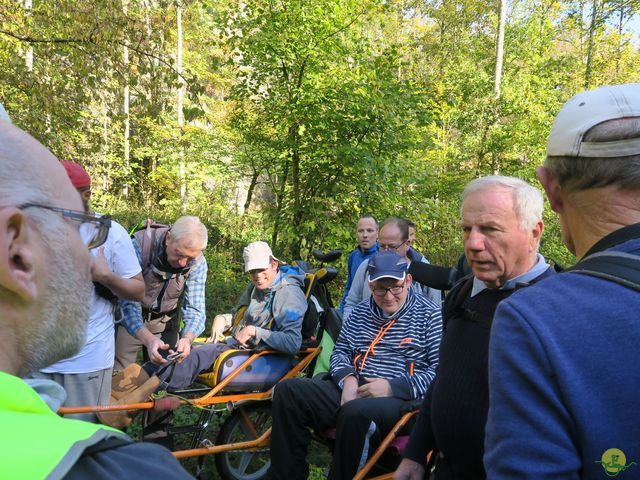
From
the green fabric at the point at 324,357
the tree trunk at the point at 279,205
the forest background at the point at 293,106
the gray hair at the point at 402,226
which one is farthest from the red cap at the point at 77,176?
the tree trunk at the point at 279,205

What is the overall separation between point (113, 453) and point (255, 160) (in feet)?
34.5

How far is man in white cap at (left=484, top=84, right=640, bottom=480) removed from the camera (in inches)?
34.8

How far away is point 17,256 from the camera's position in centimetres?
74

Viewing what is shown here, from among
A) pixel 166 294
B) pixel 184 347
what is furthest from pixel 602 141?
pixel 166 294

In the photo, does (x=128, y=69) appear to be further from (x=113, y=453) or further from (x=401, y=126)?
(x=113, y=453)

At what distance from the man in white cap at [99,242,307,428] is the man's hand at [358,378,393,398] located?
0.88 meters

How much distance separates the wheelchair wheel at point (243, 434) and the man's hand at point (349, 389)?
2.96ft

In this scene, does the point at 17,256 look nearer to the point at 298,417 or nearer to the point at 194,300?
the point at 298,417

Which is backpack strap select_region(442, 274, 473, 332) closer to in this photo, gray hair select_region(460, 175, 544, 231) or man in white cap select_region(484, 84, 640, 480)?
gray hair select_region(460, 175, 544, 231)

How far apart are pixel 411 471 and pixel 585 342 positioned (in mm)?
1507

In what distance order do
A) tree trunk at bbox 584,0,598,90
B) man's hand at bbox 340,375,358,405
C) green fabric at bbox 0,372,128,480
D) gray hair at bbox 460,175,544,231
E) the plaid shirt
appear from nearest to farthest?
green fabric at bbox 0,372,128,480, gray hair at bbox 460,175,544,231, man's hand at bbox 340,375,358,405, the plaid shirt, tree trunk at bbox 584,0,598,90

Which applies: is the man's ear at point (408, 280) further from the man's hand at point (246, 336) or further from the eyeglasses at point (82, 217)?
the eyeglasses at point (82, 217)

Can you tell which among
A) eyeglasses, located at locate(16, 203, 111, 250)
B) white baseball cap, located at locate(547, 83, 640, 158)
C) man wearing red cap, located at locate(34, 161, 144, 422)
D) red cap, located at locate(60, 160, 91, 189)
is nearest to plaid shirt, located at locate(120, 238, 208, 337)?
man wearing red cap, located at locate(34, 161, 144, 422)

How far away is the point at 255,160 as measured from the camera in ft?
35.7
